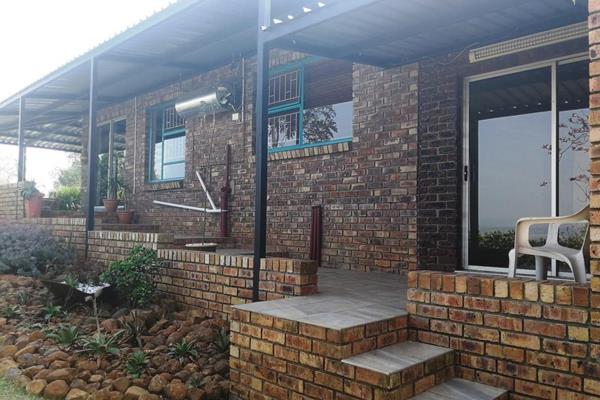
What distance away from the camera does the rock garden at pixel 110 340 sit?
3525 millimetres

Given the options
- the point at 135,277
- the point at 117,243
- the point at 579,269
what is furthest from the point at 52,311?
the point at 579,269

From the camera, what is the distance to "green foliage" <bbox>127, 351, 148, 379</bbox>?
371 centimetres

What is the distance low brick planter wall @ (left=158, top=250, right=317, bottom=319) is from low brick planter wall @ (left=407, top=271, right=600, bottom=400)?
3.55 feet

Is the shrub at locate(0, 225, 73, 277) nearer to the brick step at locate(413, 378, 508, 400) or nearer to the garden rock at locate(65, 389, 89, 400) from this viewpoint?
the garden rock at locate(65, 389, 89, 400)

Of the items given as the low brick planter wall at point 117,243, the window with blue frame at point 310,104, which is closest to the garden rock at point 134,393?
the low brick planter wall at point 117,243

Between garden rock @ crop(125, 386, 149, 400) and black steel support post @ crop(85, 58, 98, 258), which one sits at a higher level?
black steel support post @ crop(85, 58, 98, 258)

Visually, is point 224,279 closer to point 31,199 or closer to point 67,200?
point 31,199

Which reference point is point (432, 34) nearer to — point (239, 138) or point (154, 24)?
point (154, 24)

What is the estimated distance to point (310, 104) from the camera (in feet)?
23.9

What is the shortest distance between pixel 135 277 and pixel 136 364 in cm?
161

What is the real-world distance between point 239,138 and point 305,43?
336 cm

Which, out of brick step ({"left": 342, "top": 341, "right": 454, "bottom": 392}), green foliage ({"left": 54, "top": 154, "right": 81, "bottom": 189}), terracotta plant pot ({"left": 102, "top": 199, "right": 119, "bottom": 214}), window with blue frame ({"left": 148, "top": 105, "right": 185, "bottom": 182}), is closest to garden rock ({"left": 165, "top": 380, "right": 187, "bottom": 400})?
brick step ({"left": 342, "top": 341, "right": 454, "bottom": 392})

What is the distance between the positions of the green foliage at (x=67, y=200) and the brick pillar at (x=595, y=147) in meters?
10.4

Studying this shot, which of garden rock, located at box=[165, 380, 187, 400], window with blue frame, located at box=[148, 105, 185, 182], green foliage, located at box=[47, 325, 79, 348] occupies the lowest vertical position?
garden rock, located at box=[165, 380, 187, 400]
